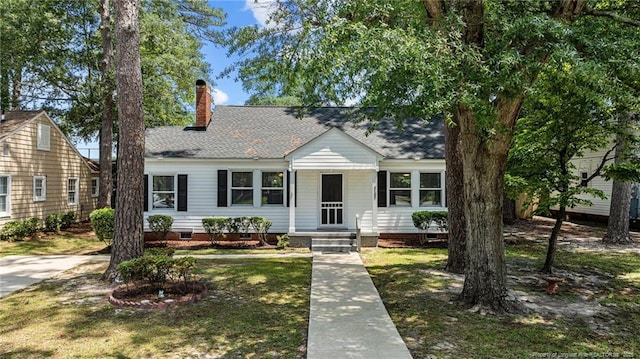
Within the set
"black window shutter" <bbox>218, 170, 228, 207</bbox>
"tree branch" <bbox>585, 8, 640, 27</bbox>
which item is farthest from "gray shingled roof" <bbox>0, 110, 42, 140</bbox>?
"tree branch" <bbox>585, 8, 640, 27</bbox>

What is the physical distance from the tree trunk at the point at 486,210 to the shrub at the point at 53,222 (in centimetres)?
1774

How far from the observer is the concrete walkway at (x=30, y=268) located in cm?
873

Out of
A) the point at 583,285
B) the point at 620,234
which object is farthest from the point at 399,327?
the point at 620,234

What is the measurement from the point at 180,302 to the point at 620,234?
15204 mm

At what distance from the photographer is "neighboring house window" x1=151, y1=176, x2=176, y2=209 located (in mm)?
14891

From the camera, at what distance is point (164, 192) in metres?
14.9

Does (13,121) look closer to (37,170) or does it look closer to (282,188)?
(37,170)

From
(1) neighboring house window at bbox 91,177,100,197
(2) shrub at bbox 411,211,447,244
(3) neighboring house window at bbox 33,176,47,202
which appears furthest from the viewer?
(1) neighboring house window at bbox 91,177,100,197

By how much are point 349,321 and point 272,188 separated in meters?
9.37

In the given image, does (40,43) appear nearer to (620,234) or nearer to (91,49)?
(91,49)

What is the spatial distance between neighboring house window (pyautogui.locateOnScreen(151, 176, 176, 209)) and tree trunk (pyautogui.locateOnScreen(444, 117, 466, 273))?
10.4 meters

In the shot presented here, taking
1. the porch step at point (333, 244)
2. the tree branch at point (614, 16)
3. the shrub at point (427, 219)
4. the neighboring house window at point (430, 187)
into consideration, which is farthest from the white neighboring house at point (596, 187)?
the tree branch at point (614, 16)

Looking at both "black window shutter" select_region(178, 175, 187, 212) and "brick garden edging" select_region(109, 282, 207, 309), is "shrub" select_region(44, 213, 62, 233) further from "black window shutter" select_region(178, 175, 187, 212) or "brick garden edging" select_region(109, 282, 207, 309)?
"brick garden edging" select_region(109, 282, 207, 309)

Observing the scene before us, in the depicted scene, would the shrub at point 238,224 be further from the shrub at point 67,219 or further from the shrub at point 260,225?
the shrub at point 67,219
